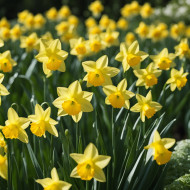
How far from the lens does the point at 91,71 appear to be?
1.78 metres

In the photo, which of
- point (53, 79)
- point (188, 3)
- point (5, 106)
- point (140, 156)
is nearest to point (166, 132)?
point (140, 156)

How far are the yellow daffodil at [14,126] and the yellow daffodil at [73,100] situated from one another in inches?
7.3

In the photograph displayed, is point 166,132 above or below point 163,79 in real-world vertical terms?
above

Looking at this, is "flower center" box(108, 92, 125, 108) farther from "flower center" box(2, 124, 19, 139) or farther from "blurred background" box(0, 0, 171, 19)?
"blurred background" box(0, 0, 171, 19)

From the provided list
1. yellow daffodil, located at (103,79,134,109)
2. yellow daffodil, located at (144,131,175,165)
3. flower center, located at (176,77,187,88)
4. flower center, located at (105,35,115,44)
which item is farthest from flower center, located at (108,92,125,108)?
flower center, located at (105,35,115,44)

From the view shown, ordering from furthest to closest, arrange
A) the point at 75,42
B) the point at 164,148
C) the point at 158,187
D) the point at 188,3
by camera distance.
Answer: the point at 188,3 → the point at 75,42 → the point at 158,187 → the point at 164,148

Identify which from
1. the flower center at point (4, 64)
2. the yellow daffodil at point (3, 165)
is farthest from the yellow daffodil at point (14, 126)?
the flower center at point (4, 64)

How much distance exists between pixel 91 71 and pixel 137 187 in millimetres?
666

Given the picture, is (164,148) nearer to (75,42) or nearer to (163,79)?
(75,42)

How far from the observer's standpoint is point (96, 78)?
5.75 ft

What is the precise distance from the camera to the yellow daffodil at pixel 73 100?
5.13ft

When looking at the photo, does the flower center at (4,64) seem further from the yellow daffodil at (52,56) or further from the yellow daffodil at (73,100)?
the yellow daffodil at (73,100)

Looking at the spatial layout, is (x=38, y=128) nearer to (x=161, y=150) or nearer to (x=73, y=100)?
(x=73, y=100)

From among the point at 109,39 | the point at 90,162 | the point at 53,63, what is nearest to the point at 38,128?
the point at 90,162
